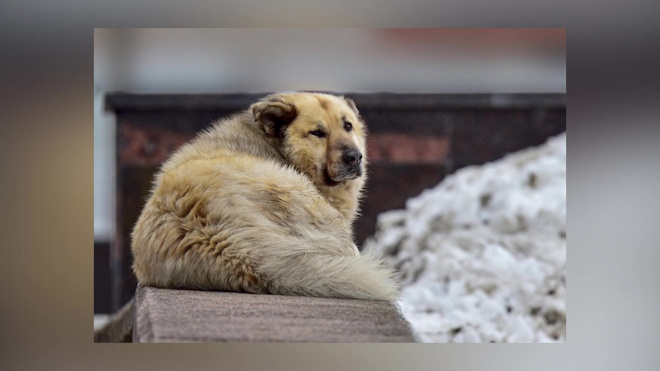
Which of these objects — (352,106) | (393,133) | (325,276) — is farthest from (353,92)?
(325,276)

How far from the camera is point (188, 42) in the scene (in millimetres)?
3186

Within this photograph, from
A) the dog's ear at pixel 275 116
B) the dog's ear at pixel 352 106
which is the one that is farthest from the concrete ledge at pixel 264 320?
the dog's ear at pixel 352 106

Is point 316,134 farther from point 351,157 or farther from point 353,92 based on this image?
point 353,92

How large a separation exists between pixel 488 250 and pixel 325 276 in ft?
3.73

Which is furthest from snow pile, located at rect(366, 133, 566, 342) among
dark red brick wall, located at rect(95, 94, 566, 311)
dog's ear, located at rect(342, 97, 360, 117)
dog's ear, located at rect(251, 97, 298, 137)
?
dog's ear, located at rect(251, 97, 298, 137)

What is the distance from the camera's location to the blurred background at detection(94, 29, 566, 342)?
313 cm

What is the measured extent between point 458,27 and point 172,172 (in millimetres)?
1417

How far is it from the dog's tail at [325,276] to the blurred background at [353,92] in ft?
1.69

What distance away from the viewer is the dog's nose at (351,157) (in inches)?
117

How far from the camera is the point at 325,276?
8.42 ft
